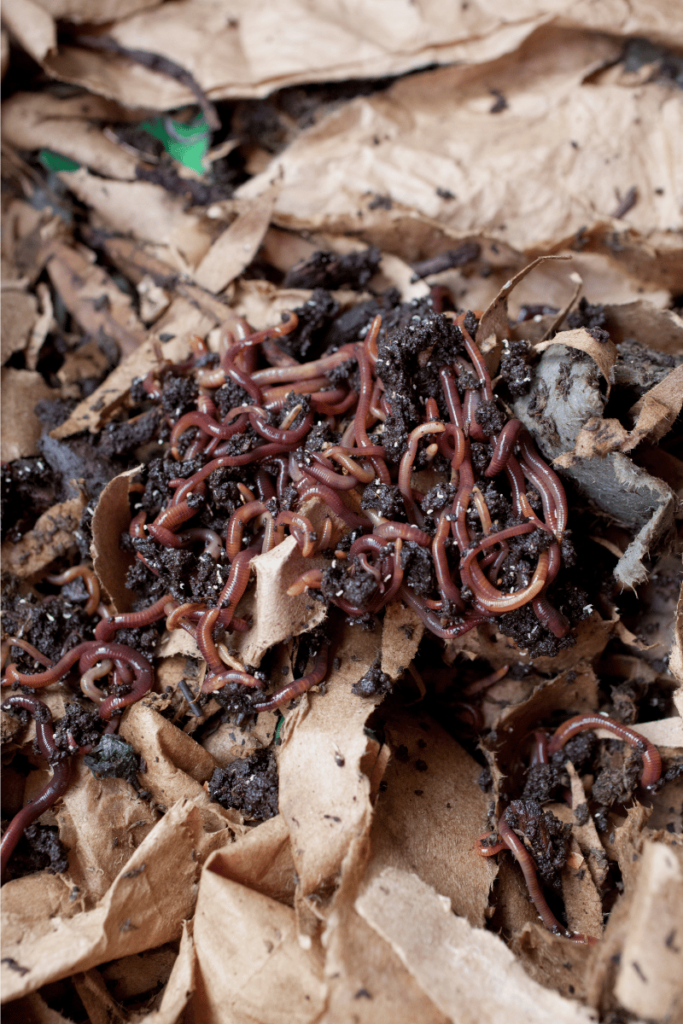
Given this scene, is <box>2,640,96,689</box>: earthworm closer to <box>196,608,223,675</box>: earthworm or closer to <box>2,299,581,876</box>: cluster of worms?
<box>2,299,581,876</box>: cluster of worms

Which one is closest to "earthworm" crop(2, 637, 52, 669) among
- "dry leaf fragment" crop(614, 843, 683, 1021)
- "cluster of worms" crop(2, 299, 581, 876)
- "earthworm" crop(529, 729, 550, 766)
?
"cluster of worms" crop(2, 299, 581, 876)

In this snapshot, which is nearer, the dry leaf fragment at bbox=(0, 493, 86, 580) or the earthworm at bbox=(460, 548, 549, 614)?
the earthworm at bbox=(460, 548, 549, 614)

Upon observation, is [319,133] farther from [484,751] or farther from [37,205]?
[484,751]

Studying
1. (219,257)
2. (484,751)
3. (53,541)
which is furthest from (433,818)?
(219,257)

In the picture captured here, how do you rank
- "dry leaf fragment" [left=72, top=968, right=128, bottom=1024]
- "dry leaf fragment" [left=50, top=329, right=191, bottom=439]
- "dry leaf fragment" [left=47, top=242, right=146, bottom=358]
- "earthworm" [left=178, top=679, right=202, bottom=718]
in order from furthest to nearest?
"dry leaf fragment" [left=47, top=242, right=146, bottom=358]
"dry leaf fragment" [left=50, top=329, right=191, bottom=439]
"earthworm" [left=178, top=679, right=202, bottom=718]
"dry leaf fragment" [left=72, top=968, right=128, bottom=1024]

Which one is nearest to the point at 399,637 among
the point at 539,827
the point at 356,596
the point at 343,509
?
the point at 356,596
